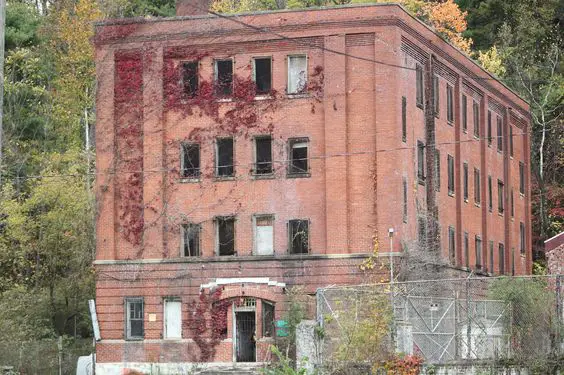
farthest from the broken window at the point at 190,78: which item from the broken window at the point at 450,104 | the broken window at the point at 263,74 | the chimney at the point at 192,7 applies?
the broken window at the point at 450,104

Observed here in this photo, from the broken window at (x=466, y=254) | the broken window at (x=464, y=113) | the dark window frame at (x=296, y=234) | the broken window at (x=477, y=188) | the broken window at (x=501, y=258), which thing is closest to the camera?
the dark window frame at (x=296, y=234)

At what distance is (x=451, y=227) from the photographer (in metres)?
67.1

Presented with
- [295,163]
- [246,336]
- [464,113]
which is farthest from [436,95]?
[246,336]

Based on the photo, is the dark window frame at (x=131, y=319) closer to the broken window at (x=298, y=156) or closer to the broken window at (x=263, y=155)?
the broken window at (x=263, y=155)

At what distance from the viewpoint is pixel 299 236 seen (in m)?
59.7

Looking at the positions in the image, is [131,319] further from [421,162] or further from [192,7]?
[192,7]

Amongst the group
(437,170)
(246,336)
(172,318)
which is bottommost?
(246,336)

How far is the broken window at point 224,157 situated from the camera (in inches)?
2406

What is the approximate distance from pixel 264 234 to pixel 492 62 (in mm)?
26481

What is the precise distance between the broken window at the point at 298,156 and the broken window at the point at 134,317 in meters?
8.66

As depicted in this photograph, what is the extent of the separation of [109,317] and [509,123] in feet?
90.9

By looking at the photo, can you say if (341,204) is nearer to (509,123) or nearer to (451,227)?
(451,227)

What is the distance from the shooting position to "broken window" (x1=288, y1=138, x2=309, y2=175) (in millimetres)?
59781

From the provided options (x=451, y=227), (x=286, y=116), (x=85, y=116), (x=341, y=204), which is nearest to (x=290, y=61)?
(x=286, y=116)
